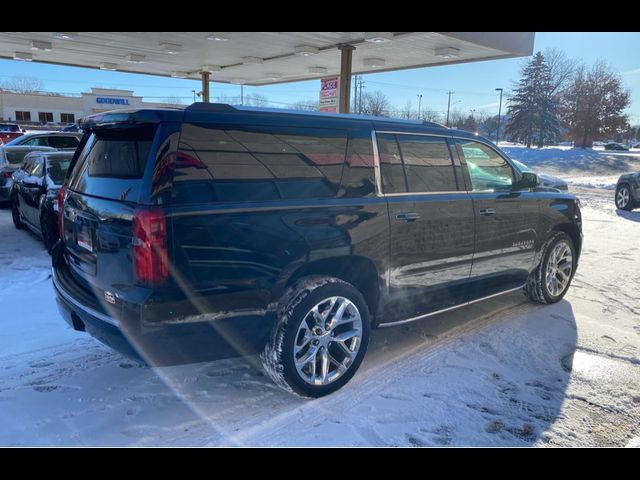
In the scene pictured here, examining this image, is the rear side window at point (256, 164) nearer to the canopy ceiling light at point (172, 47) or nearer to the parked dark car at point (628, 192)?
the canopy ceiling light at point (172, 47)

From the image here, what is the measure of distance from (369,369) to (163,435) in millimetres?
1648

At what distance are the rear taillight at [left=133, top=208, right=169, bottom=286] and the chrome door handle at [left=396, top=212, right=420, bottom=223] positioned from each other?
5.92 ft

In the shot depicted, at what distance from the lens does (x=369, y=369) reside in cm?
378

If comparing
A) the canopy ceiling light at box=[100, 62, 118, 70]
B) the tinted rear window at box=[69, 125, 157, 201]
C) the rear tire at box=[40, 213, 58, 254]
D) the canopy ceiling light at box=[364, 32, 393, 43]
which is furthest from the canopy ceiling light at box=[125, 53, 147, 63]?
the tinted rear window at box=[69, 125, 157, 201]

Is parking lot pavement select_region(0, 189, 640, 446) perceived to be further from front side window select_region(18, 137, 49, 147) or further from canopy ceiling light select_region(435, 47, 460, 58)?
front side window select_region(18, 137, 49, 147)

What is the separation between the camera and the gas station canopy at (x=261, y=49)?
35.3 feet

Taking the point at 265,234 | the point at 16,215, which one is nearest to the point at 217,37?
the point at 16,215

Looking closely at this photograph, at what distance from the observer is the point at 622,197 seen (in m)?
13.3

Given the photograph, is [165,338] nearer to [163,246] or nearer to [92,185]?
[163,246]

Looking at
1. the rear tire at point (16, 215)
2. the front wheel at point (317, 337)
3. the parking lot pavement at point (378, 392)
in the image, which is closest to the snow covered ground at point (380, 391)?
the parking lot pavement at point (378, 392)

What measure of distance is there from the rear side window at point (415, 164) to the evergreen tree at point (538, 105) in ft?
176

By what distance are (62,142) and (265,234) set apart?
1254 centimetres

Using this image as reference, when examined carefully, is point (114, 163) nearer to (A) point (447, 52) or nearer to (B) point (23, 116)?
(A) point (447, 52)
